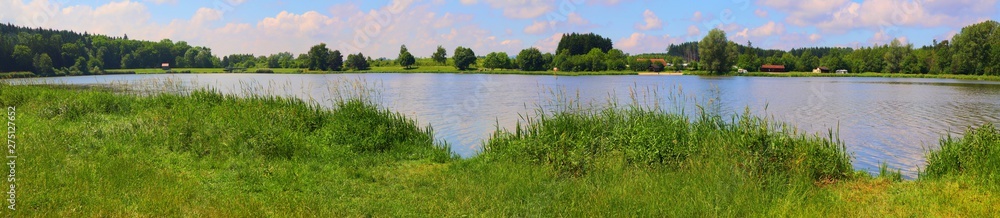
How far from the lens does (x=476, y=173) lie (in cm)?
955

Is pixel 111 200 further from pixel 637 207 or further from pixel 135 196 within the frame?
pixel 637 207

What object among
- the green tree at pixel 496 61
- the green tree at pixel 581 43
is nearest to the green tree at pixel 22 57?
the green tree at pixel 496 61

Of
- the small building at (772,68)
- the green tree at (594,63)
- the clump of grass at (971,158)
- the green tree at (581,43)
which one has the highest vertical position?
the green tree at (581,43)

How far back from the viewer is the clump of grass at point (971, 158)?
8977 mm

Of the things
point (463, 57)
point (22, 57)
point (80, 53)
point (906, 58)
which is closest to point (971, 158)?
point (22, 57)

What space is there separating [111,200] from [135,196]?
29cm

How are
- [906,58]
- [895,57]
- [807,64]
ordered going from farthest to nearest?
[807,64]
[895,57]
[906,58]

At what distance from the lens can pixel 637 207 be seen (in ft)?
23.2

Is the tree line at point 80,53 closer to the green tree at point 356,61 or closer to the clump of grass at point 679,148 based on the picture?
the green tree at point 356,61

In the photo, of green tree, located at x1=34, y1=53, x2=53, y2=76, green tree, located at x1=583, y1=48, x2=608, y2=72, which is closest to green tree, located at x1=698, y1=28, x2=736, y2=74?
green tree, located at x1=583, y1=48, x2=608, y2=72

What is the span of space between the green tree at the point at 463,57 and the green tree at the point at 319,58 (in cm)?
3339

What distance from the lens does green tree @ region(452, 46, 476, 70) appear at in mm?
148125

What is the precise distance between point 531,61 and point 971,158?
13996cm

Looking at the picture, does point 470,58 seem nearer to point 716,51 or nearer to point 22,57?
point 716,51
